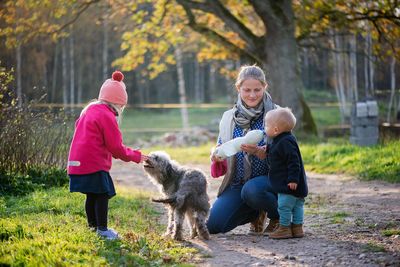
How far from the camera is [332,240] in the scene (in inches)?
232

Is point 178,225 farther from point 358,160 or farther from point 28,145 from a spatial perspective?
point 358,160

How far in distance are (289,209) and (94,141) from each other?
221cm

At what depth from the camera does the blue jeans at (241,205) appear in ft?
20.4

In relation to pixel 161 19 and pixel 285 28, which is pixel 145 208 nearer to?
pixel 285 28

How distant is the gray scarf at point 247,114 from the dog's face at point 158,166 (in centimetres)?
98

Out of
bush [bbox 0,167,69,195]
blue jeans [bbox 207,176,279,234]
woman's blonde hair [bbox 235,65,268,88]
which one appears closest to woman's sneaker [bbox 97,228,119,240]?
blue jeans [bbox 207,176,279,234]

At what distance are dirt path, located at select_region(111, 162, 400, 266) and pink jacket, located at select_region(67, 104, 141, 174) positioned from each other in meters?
1.35

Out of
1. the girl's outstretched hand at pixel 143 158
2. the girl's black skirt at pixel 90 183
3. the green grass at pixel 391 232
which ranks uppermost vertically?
the girl's outstretched hand at pixel 143 158

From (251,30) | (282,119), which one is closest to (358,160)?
(282,119)

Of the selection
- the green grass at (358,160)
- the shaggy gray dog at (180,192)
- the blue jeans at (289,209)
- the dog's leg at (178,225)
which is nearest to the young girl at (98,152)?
the shaggy gray dog at (180,192)

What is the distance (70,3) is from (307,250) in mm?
12241

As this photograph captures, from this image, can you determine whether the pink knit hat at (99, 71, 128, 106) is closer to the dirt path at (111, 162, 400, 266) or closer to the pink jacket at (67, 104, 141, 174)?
the pink jacket at (67, 104, 141, 174)

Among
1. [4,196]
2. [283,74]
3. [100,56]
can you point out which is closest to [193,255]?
[4,196]

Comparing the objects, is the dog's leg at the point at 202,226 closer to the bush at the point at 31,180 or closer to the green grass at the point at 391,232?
the green grass at the point at 391,232
